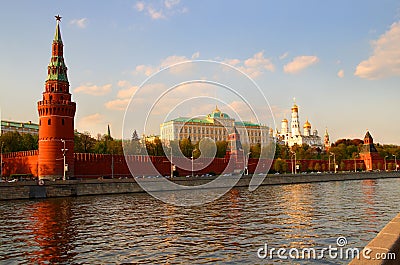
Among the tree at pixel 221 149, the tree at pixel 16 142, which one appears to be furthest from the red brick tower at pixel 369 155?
the tree at pixel 16 142

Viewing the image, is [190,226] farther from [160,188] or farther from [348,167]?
[348,167]

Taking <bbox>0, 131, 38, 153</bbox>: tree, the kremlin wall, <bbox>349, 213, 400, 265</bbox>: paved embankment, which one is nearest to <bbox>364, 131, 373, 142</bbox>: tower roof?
the kremlin wall

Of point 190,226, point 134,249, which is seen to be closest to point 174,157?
point 190,226

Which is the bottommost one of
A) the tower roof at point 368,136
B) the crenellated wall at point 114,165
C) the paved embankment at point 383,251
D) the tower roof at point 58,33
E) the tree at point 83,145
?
the paved embankment at point 383,251

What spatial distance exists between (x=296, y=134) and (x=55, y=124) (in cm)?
10472

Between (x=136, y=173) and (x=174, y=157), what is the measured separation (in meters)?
10.4

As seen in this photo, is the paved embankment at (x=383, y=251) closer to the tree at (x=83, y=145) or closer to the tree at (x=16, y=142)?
the tree at (x=16, y=142)

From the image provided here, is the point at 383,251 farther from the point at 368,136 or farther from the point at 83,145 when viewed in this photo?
the point at 368,136

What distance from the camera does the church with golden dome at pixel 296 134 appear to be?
446 feet

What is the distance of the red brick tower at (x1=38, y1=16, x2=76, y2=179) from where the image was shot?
41688 mm

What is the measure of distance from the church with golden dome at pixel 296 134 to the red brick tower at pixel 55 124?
97.8 meters

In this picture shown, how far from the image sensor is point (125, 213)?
21.3 m

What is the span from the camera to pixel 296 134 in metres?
137

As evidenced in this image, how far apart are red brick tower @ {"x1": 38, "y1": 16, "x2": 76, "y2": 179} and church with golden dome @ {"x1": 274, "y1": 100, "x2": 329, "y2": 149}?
97.8 metres
